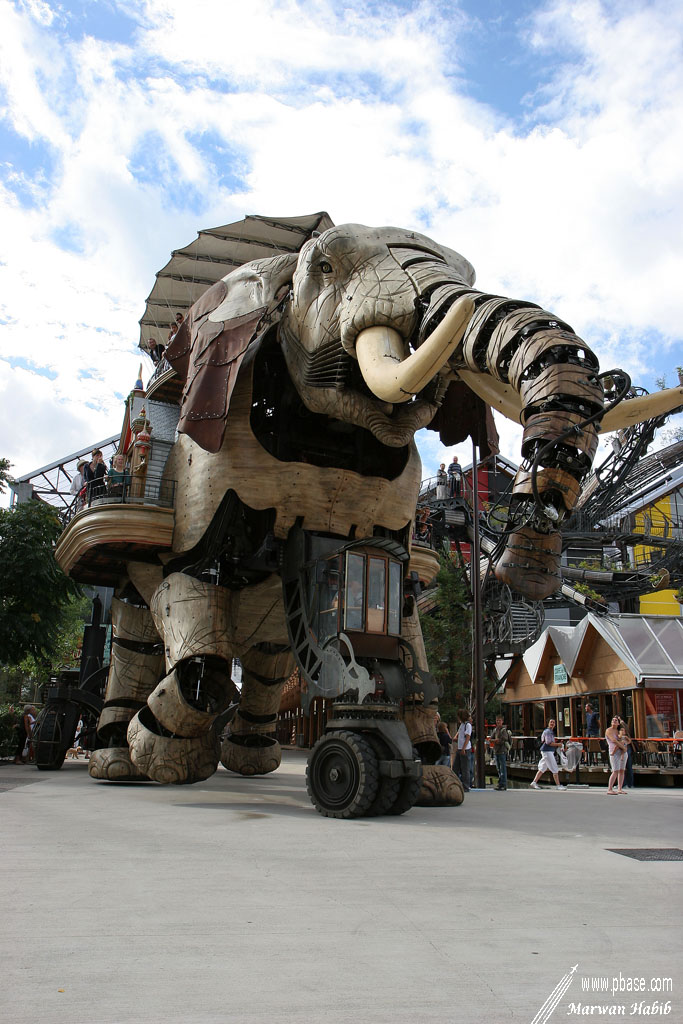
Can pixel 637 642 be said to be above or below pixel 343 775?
above

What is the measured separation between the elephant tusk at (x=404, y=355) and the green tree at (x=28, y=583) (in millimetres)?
8863

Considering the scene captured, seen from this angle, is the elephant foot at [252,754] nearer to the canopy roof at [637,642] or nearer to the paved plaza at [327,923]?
the paved plaza at [327,923]

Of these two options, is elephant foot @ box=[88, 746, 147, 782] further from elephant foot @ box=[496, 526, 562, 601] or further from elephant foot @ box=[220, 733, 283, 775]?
elephant foot @ box=[496, 526, 562, 601]

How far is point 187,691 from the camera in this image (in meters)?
8.72

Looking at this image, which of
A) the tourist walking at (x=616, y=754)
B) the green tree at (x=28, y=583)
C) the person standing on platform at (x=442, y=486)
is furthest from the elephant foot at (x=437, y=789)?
the person standing on platform at (x=442, y=486)

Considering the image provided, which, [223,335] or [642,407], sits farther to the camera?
[223,335]

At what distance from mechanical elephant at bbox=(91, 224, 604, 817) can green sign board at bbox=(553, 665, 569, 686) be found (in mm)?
14531

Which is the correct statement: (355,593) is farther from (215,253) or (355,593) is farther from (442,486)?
(442,486)

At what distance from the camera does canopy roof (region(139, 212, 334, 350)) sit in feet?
53.9

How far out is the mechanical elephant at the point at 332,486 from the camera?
6938 millimetres

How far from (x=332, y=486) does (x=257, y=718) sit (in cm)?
520

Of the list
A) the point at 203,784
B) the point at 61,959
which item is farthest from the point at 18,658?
the point at 61,959

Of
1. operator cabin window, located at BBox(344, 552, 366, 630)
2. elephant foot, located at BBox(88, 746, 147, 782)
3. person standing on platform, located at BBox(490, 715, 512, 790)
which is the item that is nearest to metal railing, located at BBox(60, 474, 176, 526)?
operator cabin window, located at BBox(344, 552, 366, 630)

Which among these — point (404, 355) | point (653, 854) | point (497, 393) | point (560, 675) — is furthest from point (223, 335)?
point (560, 675)
